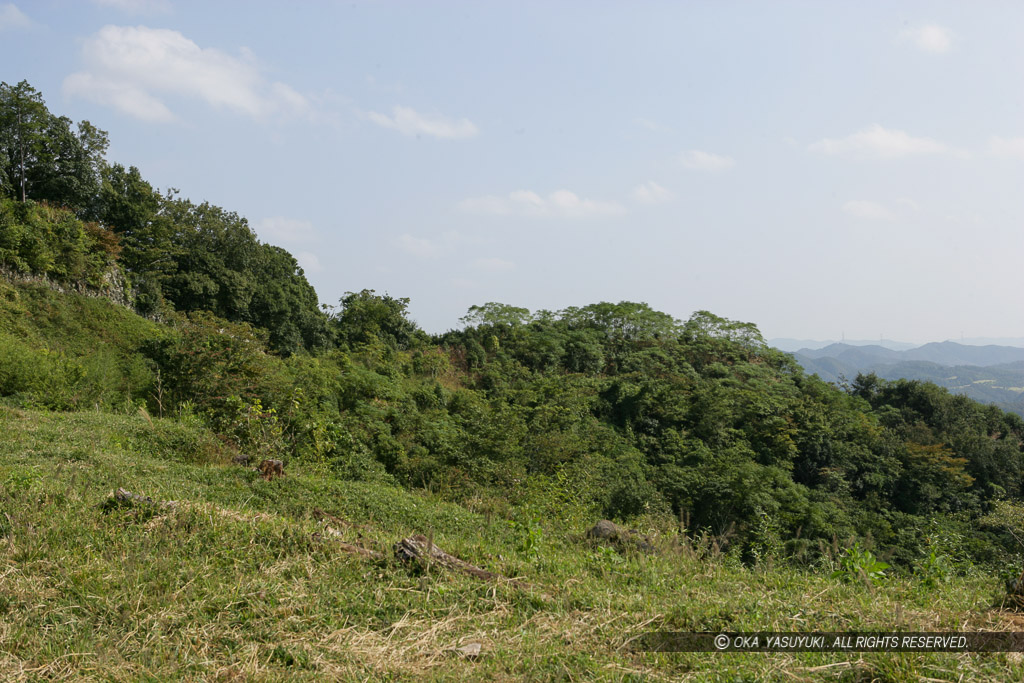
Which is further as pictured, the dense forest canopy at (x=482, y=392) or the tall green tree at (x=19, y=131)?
the tall green tree at (x=19, y=131)

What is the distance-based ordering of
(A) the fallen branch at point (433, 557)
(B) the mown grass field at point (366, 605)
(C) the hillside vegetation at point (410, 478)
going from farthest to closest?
(A) the fallen branch at point (433, 557) < (C) the hillside vegetation at point (410, 478) < (B) the mown grass field at point (366, 605)

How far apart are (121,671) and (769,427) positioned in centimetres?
1725

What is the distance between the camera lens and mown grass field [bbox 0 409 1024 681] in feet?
8.50

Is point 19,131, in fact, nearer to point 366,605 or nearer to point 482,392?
point 482,392

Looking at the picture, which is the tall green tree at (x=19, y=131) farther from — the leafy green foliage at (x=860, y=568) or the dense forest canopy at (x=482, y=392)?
the leafy green foliage at (x=860, y=568)

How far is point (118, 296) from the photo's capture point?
62.0 feet

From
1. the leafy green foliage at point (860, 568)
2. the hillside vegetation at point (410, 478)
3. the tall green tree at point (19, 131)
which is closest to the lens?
the hillside vegetation at point (410, 478)

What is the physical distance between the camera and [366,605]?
320cm

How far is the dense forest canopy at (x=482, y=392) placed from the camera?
11094mm

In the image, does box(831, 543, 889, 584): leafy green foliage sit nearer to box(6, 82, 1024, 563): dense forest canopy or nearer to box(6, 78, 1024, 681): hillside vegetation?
box(6, 78, 1024, 681): hillside vegetation

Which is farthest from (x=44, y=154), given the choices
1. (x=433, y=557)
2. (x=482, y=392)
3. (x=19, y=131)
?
(x=433, y=557)

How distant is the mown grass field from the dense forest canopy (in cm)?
326

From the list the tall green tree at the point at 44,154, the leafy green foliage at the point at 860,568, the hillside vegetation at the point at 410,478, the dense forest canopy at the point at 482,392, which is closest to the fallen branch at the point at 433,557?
the hillside vegetation at the point at 410,478

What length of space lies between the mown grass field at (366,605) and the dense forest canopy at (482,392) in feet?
10.7
